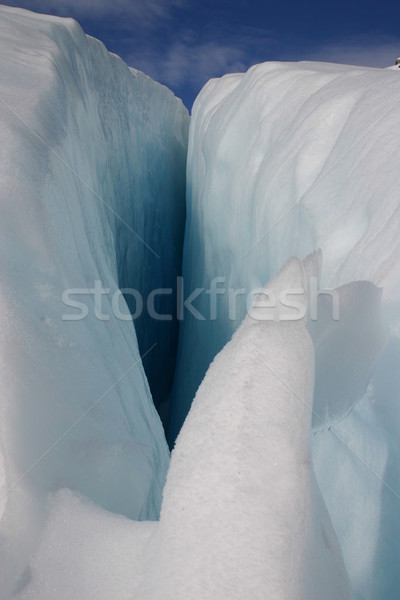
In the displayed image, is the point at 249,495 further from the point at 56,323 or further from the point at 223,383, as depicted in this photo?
the point at 56,323

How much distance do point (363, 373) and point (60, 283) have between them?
716 mm

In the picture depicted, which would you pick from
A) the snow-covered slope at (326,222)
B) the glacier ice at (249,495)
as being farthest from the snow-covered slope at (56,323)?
the snow-covered slope at (326,222)

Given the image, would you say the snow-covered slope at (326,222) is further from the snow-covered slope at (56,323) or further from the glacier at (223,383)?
the snow-covered slope at (56,323)

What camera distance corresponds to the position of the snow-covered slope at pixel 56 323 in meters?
0.76

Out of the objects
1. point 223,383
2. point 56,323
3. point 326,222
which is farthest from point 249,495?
point 326,222

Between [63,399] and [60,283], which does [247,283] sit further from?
[63,399]

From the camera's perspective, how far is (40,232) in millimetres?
1094

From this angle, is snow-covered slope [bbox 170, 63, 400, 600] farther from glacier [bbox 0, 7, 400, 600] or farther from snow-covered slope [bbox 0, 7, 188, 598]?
snow-covered slope [bbox 0, 7, 188, 598]

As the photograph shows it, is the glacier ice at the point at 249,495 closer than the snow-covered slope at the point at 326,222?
Yes

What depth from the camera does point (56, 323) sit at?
39.4 inches

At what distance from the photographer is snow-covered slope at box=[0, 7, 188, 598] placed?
2.49ft

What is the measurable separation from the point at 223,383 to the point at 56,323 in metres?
0.54

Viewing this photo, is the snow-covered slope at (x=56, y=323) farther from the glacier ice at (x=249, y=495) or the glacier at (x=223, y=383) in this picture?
the glacier ice at (x=249, y=495)

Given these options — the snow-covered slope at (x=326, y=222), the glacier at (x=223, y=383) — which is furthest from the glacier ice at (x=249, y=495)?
the snow-covered slope at (x=326, y=222)
